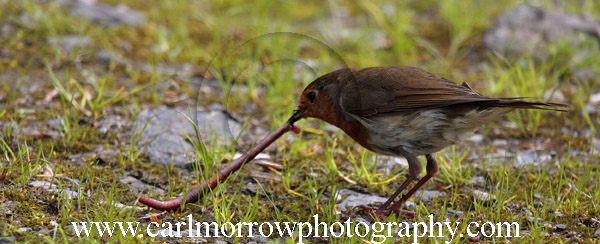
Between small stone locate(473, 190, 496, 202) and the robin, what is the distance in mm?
281

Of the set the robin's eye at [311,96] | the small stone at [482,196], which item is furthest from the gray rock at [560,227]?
the robin's eye at [311,96]

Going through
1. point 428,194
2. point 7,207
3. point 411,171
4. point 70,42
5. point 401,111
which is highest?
point 70,42

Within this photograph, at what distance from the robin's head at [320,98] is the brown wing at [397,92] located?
0.23 feet

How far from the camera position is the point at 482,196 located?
13.0ft

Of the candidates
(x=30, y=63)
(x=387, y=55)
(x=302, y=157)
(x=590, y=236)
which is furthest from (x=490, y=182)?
(x=30, y=63)

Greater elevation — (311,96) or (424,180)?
(311,96)

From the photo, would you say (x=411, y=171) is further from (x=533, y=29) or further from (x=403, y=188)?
(x=533, y=29)

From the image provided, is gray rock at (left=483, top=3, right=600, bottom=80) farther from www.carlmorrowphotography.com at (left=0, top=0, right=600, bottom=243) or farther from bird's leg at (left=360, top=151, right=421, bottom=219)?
bird's leg at (left=360, top=151, right=421, bottom=219)

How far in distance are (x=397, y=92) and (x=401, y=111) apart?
12 centimetres

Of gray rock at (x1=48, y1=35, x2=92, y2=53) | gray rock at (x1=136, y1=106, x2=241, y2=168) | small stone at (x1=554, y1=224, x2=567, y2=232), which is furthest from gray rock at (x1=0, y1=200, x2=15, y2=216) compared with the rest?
small stone at (x1=554, y1=224, x2=567, y2=232)

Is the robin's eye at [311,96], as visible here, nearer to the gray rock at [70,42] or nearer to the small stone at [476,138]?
the small stone at [476,138]

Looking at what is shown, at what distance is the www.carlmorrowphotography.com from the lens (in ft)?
11.9

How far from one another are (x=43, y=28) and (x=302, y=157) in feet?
9.25

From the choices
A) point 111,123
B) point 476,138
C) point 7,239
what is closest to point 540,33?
point 476,138
